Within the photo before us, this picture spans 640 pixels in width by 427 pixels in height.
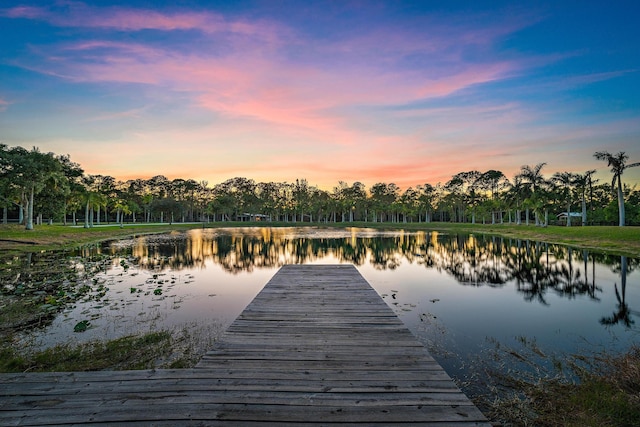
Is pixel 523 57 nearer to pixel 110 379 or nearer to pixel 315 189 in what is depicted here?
pixel 110 379

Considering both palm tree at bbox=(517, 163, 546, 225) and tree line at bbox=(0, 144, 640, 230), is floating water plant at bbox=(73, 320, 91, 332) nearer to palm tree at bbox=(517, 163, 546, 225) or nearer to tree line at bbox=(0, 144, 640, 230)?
tree line at bbox=(0, 144, 640, 230)

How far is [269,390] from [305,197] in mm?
94251

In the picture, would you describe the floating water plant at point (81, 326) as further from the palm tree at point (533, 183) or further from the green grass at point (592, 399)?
the palm tree at point (533, 183)

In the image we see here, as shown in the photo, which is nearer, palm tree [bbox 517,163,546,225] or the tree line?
the tree line

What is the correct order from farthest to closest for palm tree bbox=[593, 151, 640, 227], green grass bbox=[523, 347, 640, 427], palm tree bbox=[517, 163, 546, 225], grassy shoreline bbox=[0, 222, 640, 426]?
1. palm tree bbox=[517, 163, 546, 225]
2. palm tree bbox=[593, 151, 640, 227]
3. grassy shoreline bbox=[0, 222, 640, 426]
4. green grass bbox=[523, 347, 640, 427]

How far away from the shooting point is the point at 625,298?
1128cm

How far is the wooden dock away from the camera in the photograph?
3.15 meters

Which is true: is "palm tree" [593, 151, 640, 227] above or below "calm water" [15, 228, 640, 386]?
above

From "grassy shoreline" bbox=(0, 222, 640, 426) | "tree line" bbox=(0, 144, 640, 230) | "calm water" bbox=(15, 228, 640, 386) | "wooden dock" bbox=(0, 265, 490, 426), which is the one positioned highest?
"tree line" bbox=(0, 144, 640, 230)

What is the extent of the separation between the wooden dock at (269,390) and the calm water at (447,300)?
2.14 meters

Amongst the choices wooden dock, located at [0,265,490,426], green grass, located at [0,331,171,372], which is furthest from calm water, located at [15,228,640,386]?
wooden dock, located at [0,265,490,426]

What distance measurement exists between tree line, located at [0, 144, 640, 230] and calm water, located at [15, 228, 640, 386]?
26.7m

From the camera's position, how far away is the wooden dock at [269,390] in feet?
10.3

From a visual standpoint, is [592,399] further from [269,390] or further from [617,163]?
[617,163]
